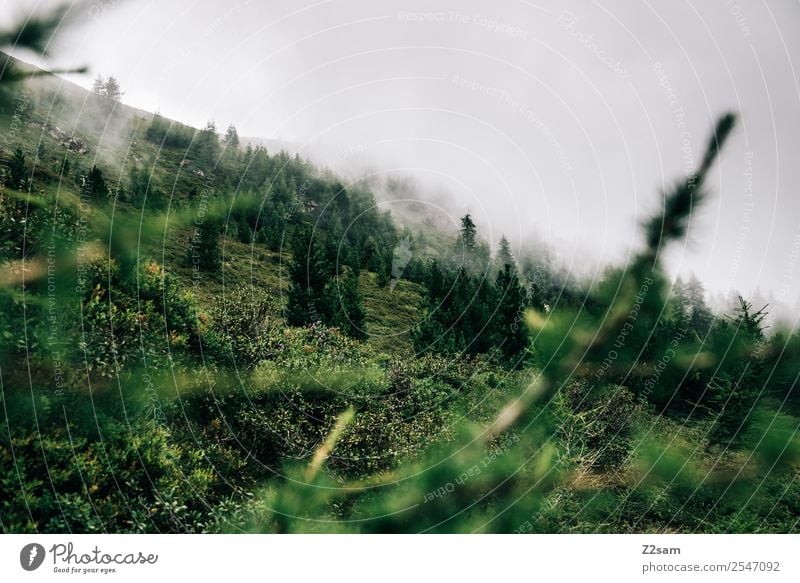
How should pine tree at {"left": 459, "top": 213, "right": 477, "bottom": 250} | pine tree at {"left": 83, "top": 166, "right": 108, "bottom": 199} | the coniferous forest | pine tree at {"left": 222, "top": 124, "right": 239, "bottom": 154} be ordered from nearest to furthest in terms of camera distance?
the coniferous forest, pine tree at {"left": 83, "top": 166, "right": 108, "bottom": 199}, pine tree at {"left": 222, "top": 124, "right": 239, "bottom": 154}, pine tree at {"left": 459, "top": 213, "right": 477, "bottom": 250}

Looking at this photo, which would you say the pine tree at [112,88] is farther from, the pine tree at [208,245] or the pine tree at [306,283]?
the pine tree at [306,283]

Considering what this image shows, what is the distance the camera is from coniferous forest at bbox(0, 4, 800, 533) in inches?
158

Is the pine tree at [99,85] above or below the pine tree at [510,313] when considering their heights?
above

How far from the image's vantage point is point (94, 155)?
520 centimetres

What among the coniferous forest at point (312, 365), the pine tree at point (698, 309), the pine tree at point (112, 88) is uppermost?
the pine tree at point (112, 88)

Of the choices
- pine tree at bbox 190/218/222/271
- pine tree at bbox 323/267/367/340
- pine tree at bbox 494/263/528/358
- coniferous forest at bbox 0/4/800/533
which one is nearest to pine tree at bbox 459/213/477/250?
coniferous forest at bbox 0/4/800/533

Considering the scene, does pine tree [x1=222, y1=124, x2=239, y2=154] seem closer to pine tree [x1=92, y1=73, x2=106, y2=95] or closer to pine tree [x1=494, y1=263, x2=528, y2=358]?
pine tree [x1=92, y1=73, x2=106, y2=95]

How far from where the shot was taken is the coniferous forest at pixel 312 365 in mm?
4004

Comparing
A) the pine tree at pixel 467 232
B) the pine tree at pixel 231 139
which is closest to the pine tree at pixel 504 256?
the pine tree at pixel 467 232

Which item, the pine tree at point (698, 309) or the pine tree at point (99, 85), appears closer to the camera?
the pine tree at point (99, 85)

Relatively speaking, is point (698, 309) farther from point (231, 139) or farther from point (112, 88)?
point (112, 88)

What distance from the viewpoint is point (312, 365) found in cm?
579
